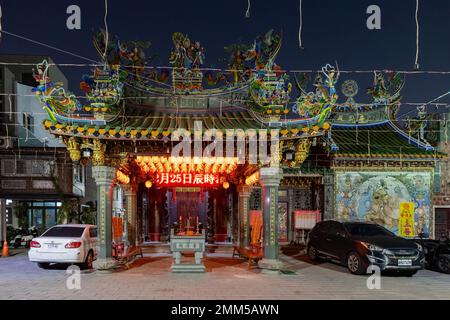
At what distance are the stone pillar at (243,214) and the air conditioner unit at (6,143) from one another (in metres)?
14.3

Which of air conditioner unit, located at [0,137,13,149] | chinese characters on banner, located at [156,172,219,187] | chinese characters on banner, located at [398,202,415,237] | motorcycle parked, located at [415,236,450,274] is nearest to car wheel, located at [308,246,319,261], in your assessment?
motorcycle parked, located at [415,236,450,274]

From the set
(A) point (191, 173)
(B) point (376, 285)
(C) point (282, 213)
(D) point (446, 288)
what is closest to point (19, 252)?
(A) point (191, 173)

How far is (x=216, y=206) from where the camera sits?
18594 mm

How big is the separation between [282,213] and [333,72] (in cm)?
1067

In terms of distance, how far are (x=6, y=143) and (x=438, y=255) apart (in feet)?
73.1

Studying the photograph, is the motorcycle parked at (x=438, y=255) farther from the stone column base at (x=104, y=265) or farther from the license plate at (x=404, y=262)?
the stone column base at (x=104, y=265)

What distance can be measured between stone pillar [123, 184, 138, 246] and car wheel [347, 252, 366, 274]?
8600mm

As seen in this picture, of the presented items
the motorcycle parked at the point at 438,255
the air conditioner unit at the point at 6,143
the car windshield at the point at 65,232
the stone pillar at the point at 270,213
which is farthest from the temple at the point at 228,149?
the air conditioner unit at the point at 6,143

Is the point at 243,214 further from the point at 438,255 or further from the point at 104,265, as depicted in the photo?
the point at 438,255

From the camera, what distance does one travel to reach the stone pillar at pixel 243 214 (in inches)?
668

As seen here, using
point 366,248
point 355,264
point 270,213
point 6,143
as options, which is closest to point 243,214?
point 270,213

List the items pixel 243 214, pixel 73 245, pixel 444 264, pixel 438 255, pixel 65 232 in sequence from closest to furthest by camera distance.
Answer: pixel 73 245 → pixel 444 264 → pixel 438 255 → pixel 65 232 → pixel 243 214

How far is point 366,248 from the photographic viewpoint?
1208cm

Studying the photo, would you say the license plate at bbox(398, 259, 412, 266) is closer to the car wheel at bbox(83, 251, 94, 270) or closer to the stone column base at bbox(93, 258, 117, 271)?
the stone column base at bbox(93, 258, 117, 271)
